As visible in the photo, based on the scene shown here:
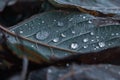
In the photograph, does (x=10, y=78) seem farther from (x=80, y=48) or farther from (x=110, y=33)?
(x=110, y=33)

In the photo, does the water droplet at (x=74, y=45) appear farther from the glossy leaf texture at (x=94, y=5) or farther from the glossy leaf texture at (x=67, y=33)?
the glossy leaf texture at (x=94, y=5)

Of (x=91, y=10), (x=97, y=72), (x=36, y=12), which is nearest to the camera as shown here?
(x=97, y=72)

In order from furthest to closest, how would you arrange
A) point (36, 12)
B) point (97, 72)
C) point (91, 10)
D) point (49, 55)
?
point (36, 12)
point (91, 10)
point (49, 55)
point (97, 72)

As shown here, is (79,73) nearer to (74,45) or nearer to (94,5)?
(74,45)

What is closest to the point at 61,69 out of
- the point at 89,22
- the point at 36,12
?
the point at 89,22

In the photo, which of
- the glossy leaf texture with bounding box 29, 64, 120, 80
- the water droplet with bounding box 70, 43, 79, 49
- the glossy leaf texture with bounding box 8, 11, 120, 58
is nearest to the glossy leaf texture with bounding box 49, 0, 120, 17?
the glossy leaf texture with bounding box 8, 11, 120, 58

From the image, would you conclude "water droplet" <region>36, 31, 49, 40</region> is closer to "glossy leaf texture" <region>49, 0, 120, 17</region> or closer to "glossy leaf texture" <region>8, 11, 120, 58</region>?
"glossy leaf texture" <region>8, 11, 120, 58</region>
